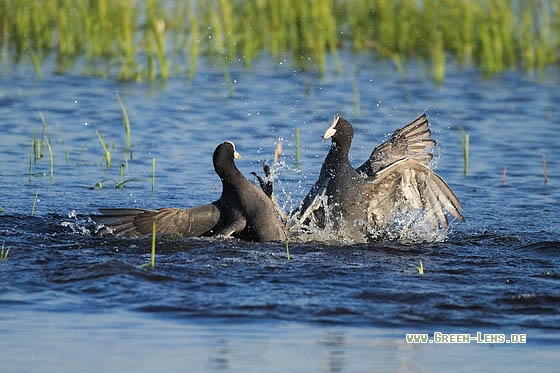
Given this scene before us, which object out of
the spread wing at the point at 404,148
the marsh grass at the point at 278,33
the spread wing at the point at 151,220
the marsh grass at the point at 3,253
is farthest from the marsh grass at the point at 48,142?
the spread wing at the point at 404,148

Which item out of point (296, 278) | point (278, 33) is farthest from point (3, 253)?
point (278, 33)

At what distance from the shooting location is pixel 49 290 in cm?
529

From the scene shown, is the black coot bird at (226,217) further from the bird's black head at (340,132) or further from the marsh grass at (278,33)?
the marsh grass at (278,33)

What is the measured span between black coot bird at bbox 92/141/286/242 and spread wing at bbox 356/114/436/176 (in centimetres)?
112

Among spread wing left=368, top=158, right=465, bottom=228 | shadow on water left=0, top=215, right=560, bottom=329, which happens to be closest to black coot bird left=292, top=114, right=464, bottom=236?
spread wing left=368, top=158, right=465, bottom=228

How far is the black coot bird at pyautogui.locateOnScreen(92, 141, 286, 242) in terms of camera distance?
654 cm

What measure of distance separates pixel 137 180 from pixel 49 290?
312cm

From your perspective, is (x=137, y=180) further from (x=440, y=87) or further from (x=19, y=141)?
(x=440, y=87)

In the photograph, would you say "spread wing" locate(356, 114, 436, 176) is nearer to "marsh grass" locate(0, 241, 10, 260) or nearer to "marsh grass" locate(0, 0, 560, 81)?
"marsh grass" locate(0, 241, 10, 260)

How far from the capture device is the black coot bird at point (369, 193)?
23.1 feet

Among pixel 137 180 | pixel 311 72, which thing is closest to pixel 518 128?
pixel 311 72

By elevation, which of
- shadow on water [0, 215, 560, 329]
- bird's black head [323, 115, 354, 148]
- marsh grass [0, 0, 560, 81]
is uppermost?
marsh grass [0, 0, 560, 81]

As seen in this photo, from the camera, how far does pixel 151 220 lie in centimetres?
654

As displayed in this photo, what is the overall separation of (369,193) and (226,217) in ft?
3.58
